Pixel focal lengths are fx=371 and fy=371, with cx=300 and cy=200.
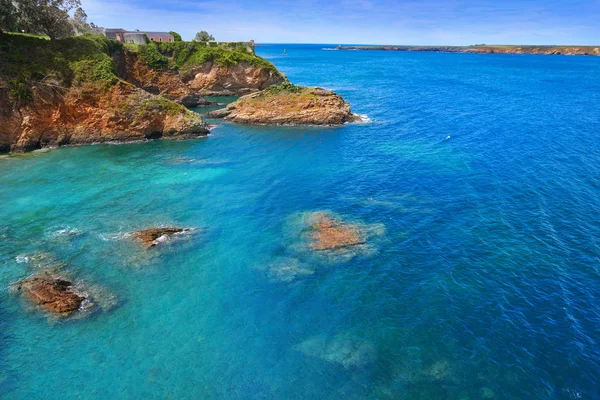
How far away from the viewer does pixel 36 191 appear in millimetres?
41156

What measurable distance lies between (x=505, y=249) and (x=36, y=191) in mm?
47903

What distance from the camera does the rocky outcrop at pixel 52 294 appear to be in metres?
24.3

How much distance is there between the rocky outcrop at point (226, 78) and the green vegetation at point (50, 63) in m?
38.1

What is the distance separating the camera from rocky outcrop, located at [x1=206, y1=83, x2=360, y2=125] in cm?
7381

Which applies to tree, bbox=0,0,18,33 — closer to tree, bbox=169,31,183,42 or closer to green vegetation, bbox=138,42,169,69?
green vegetation, bbox=138,42,169,69

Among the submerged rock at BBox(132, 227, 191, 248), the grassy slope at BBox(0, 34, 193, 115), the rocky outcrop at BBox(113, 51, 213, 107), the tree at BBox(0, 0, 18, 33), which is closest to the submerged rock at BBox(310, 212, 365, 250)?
the submerged rock at BBox(132, 227, 191, 248)

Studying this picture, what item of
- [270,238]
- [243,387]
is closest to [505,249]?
[270,238]

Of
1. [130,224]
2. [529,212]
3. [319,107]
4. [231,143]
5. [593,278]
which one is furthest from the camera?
[319,107]

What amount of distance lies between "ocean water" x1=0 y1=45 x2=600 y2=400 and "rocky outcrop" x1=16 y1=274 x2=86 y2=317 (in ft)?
2.62

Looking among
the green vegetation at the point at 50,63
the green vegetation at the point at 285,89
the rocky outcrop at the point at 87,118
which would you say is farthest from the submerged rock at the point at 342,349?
the green vegetation at the point at 285,89

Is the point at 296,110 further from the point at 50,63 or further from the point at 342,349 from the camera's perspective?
the point at 342,349

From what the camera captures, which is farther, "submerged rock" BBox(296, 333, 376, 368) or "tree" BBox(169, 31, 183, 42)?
"tree" BBox(169, 31, 183, 42)

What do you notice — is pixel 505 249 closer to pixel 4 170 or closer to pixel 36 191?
pixel 36 191

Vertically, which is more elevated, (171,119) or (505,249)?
(171,119)
